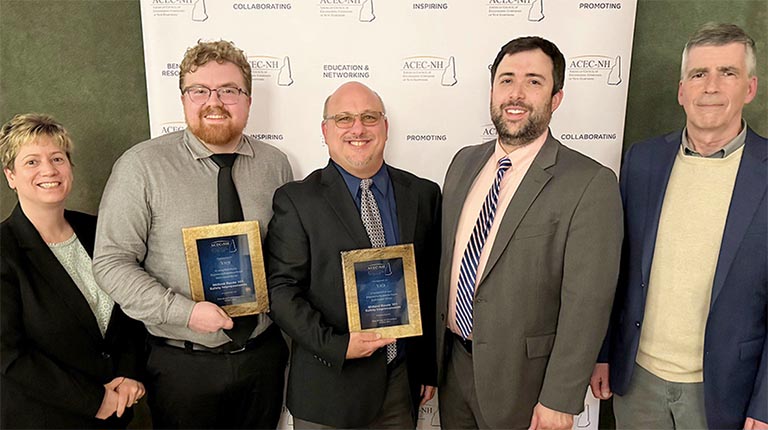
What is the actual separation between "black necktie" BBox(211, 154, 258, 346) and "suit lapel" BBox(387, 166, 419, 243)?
67cm

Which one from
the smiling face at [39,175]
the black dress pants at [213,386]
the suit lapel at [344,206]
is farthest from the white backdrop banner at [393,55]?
the black dress pants at [213,386]

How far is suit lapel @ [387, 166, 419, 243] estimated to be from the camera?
2.34m

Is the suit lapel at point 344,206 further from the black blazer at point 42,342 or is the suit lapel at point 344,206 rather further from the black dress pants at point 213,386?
Answer: the black blazer at point 42,342

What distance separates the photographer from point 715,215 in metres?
2.12

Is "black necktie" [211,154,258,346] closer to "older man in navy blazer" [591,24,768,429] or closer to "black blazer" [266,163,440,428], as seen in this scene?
"black blazer" [266,163,440,428]

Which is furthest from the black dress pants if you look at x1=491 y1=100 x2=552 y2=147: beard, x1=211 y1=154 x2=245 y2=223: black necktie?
x1=491 y1=100 x2=552 y2=147: beard

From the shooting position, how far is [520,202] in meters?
2.12

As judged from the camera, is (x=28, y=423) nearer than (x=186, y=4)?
Yes

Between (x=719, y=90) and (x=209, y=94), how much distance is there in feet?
6.65

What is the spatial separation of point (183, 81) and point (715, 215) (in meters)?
2.20

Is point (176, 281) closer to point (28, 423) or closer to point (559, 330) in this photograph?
point (28, 423)

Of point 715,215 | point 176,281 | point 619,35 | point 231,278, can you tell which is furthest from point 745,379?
point 176,281

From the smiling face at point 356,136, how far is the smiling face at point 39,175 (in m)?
1.14

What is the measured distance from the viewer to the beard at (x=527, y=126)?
2.22 meters
